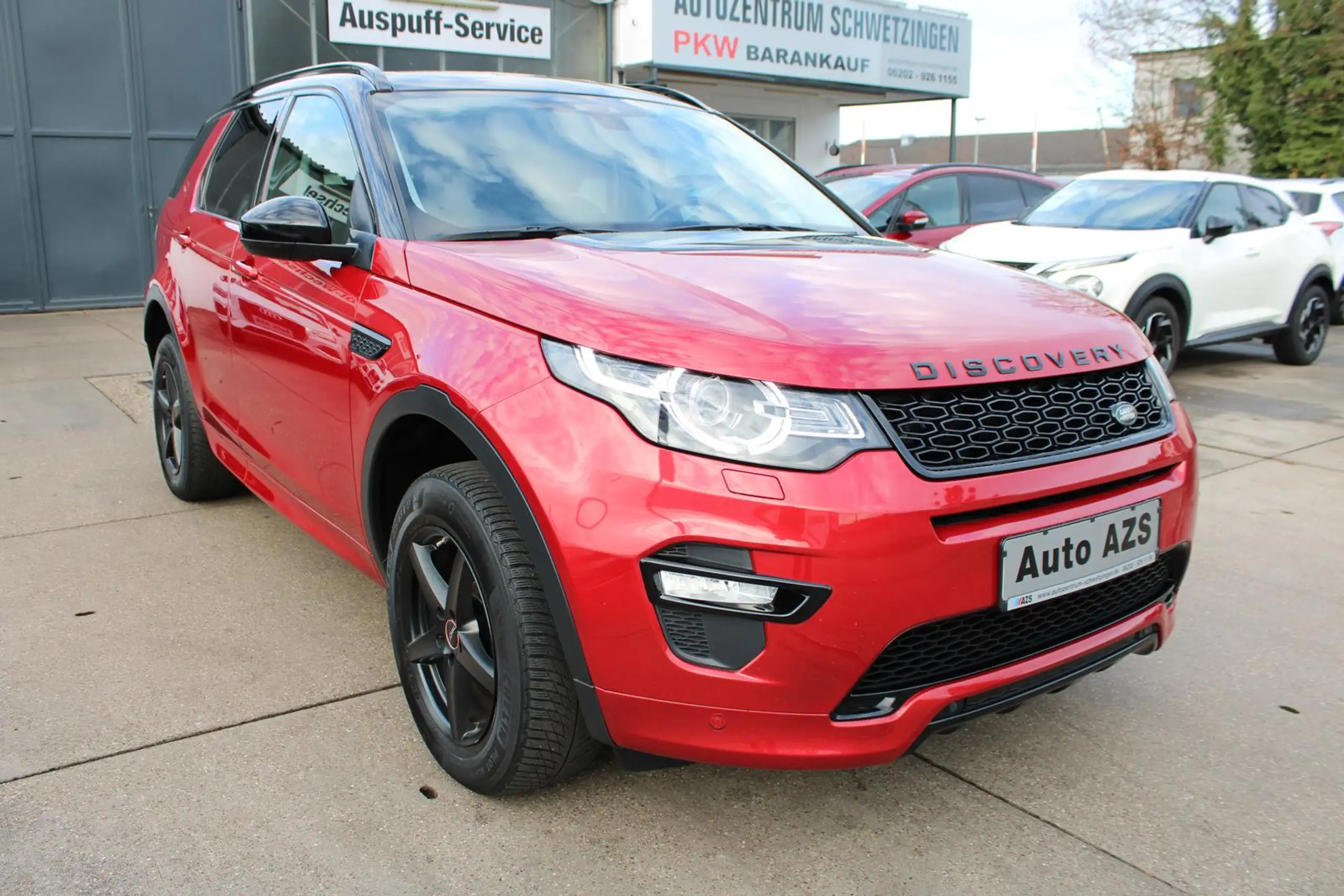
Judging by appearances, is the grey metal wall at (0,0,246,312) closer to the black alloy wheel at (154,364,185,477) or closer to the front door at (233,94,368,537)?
the black alloy wheel at (154,364,185,477)

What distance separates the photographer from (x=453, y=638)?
254 centimetres

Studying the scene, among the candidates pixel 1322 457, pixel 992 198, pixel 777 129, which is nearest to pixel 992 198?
pixel 992 198

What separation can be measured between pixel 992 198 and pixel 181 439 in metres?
8.03

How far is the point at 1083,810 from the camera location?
2.57 meters

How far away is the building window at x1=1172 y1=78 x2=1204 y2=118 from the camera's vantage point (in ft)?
74.6

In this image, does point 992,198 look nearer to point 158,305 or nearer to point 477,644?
point 158,305

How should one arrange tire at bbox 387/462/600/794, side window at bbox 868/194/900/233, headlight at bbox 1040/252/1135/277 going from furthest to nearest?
side window at bbox 868/194/900/233 → headlight at bbox 1040/252/1135/277 → tire at bbox 387/462/600/794

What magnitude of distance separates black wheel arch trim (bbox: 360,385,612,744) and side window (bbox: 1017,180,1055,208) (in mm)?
9549

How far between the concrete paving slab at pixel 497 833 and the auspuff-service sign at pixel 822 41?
14.6 metres

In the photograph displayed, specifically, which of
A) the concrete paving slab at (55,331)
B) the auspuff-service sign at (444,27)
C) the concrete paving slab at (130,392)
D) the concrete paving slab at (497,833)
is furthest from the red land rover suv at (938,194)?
the concrete paving slab at (497,833)

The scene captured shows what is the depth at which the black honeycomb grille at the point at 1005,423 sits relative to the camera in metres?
2.11

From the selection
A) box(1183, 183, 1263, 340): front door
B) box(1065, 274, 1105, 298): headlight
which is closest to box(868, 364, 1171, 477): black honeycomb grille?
box(1065, 274, 1105, 298): headlight

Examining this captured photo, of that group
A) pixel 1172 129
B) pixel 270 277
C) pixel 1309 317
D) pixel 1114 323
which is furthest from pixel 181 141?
pixel 1172 129

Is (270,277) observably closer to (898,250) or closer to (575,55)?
(898,250)
